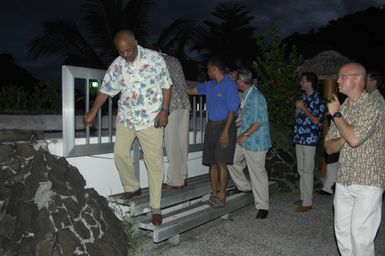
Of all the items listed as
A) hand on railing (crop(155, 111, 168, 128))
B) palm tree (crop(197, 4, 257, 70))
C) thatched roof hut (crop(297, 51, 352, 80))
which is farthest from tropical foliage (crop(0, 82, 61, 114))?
palm tree (crop(197, 4, 257, 70))

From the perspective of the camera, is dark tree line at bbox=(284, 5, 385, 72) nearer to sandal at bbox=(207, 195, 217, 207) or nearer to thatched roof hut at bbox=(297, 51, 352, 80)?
thatched roof hut at bbox=(297, 51, 352, 80)

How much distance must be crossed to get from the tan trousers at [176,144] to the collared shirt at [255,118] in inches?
32.7

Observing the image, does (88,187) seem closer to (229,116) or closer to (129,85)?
(129,85)

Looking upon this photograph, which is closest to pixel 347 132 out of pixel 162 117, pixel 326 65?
pixel 162 117

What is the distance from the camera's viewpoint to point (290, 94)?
7.92 m

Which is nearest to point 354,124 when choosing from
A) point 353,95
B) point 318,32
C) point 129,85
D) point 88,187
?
point 353,95

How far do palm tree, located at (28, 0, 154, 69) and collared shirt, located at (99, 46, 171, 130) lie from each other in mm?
8107

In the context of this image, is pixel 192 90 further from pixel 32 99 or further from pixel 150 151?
pixel 32 99

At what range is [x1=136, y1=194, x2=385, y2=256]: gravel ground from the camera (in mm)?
4473

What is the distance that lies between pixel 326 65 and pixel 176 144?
13.3 ft

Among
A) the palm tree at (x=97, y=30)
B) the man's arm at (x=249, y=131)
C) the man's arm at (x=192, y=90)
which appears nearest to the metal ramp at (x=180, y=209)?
the man's arm at (x=249, y=131)

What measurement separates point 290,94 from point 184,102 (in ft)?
11.5

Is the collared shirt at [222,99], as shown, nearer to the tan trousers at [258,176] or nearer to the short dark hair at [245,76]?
the short dark hair at [245,76]

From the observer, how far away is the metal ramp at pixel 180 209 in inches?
165
